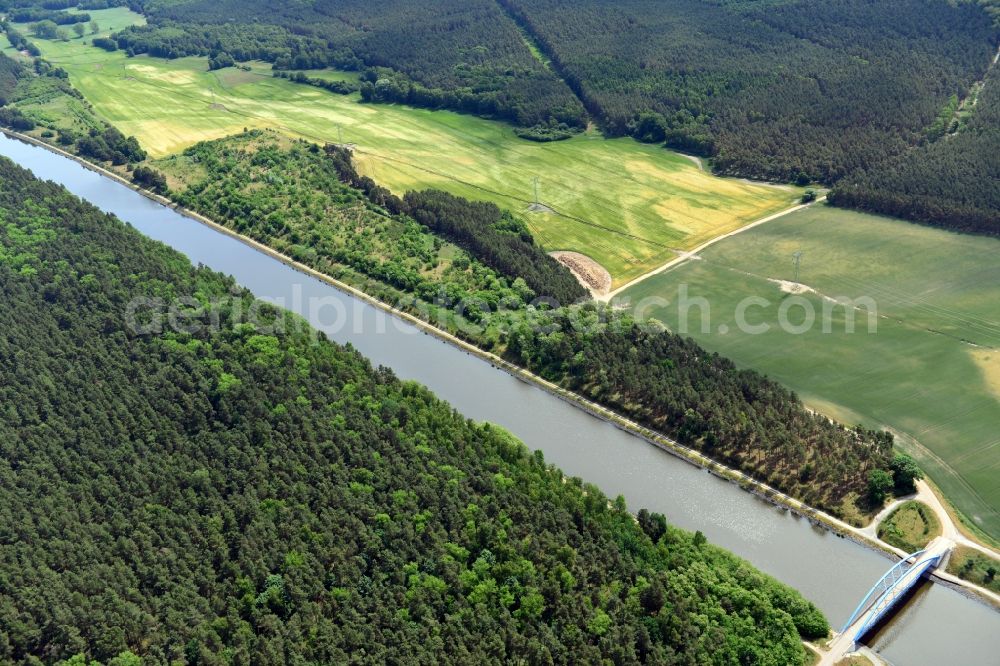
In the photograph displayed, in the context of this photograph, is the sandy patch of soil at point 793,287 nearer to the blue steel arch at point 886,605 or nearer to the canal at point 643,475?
Answer: the canal at point 643,475

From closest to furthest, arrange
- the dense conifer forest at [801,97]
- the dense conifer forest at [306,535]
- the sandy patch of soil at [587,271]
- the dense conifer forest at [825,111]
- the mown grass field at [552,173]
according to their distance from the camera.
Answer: the dense conifer forest at [306,535] → the sandy patch of soil at [587,271] → the mown grass field at [552,173] → the dense conifer forest at [825,111] → the dense conifer forest at [801,97]

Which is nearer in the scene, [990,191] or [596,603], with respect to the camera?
[596,603]

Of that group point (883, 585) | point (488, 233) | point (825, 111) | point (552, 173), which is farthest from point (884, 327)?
point (825, 111)

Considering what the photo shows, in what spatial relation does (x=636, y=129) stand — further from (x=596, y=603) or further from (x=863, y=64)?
(x=596, y=603)

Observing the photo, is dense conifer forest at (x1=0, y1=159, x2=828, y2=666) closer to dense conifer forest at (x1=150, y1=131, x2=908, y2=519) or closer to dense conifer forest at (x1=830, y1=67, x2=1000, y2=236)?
dense conifer forest at (x1=150, y1=131, x2=908, y2=519)

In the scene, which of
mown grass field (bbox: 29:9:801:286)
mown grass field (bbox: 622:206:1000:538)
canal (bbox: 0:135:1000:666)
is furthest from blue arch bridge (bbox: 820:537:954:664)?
mown grass field (bbox: 29:9:801:286)

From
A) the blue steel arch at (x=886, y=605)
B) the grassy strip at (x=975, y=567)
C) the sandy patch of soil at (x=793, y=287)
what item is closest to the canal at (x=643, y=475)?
the blue steel arch at (x=886, y=605)

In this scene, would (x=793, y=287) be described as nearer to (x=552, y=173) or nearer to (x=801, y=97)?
(x=552, y=173)

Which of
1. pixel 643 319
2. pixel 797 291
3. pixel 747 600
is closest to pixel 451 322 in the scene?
pixel 643 319
